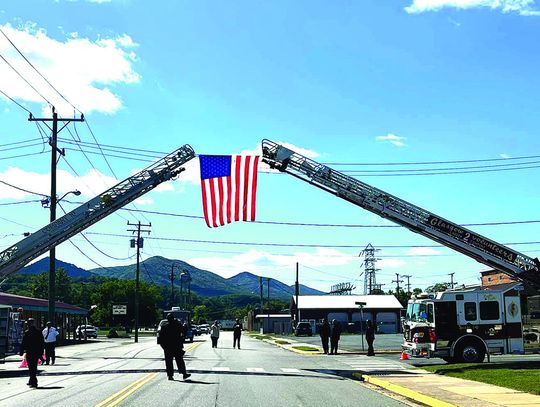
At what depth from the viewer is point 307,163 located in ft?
91.7

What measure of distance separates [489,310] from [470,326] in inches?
36.5

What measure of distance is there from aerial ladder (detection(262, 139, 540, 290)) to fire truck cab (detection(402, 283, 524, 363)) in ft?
6.14

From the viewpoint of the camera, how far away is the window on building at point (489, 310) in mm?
24672

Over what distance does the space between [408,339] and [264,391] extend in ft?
37.1

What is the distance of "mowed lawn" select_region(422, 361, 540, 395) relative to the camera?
53.9 ft

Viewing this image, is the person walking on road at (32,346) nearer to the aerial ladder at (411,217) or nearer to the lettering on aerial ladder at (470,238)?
the aerial ladder at (411,217)

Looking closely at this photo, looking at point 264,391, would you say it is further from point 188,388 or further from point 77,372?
point 77,372

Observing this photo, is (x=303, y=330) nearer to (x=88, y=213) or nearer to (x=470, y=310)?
(x=88, y=213)

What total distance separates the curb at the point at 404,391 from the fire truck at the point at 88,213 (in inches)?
535

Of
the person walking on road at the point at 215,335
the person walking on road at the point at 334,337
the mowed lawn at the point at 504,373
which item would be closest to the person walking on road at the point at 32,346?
the mowed lawn at the point at 504,373

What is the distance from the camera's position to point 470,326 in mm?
24578

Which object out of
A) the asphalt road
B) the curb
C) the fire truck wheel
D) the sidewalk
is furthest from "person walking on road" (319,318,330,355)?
the sidewalk

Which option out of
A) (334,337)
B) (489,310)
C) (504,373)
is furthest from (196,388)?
(334,337)

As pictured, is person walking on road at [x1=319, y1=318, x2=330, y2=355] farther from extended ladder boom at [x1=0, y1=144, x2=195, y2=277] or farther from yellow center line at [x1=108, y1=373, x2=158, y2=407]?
yellow center line at [x1=108, y1=373, x2=158, y2=407]
